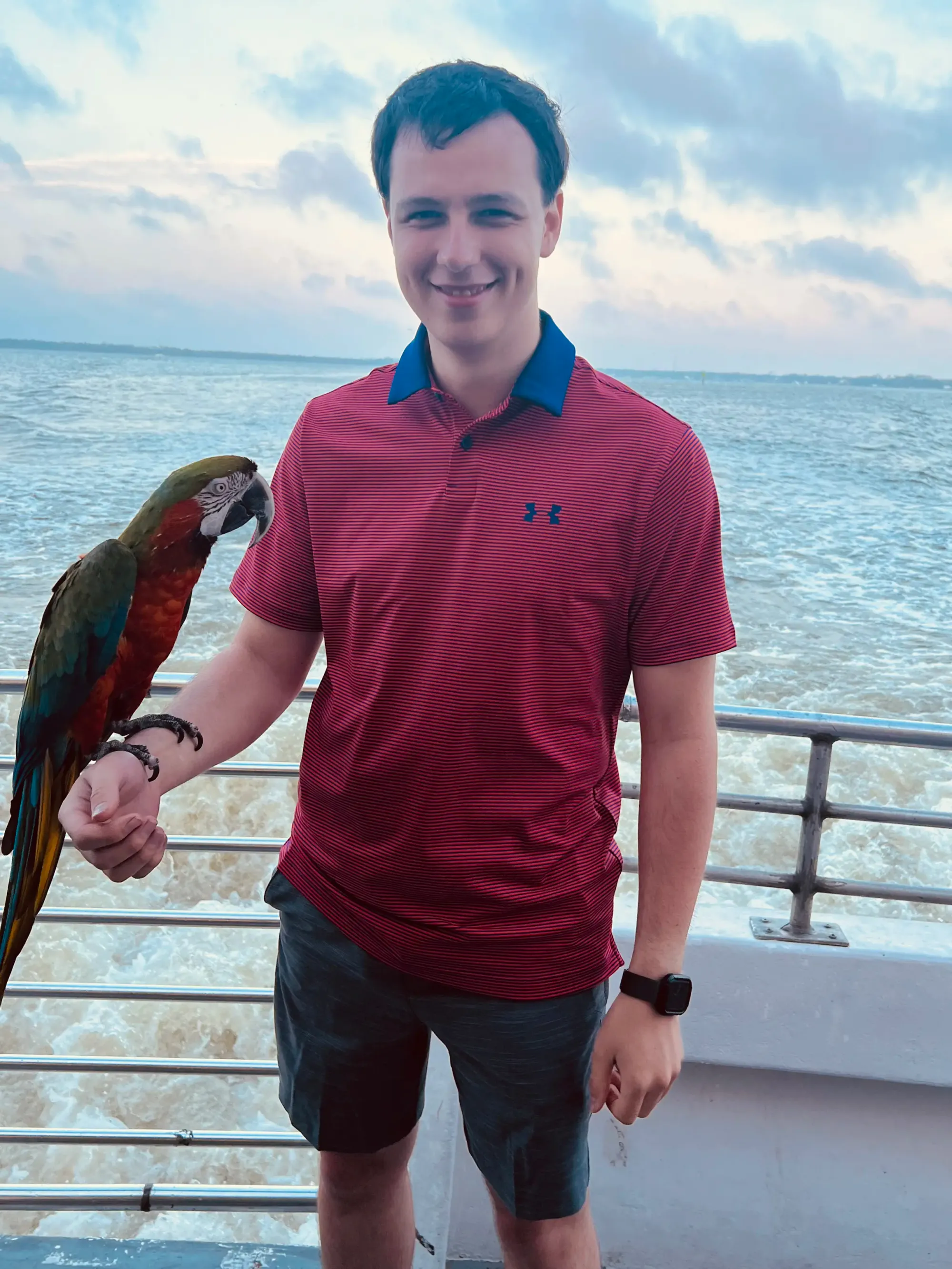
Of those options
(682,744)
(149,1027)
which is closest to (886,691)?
(149,1027)

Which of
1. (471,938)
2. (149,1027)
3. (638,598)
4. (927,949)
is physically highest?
(638,598)

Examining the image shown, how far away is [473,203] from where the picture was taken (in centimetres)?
80

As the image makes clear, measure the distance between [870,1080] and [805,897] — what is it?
33 centimetres

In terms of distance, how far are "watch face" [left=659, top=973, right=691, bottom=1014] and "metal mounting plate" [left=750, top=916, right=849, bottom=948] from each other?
0.65 metres

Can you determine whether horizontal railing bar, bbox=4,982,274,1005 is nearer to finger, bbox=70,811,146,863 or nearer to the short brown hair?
finger, bbox=70,811,146,863

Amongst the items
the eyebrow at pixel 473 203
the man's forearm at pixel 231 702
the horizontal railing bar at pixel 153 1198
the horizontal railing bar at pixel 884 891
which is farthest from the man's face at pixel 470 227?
the horizontal railing bar at pixel 153 1198

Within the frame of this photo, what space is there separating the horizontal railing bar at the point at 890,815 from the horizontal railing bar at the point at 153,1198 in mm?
949

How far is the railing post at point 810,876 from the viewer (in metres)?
1.31

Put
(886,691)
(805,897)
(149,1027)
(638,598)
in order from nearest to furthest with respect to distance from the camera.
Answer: (638,598), (805,897), (149,1027), (886,691)

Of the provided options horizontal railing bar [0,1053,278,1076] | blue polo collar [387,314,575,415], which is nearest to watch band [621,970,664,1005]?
blue polo collar [387,314,575,415]

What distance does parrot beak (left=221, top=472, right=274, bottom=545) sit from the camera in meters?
0.82

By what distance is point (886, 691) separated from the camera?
20.1 feet

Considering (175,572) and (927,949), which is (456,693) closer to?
(175,572)

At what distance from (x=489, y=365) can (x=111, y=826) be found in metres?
0.51
